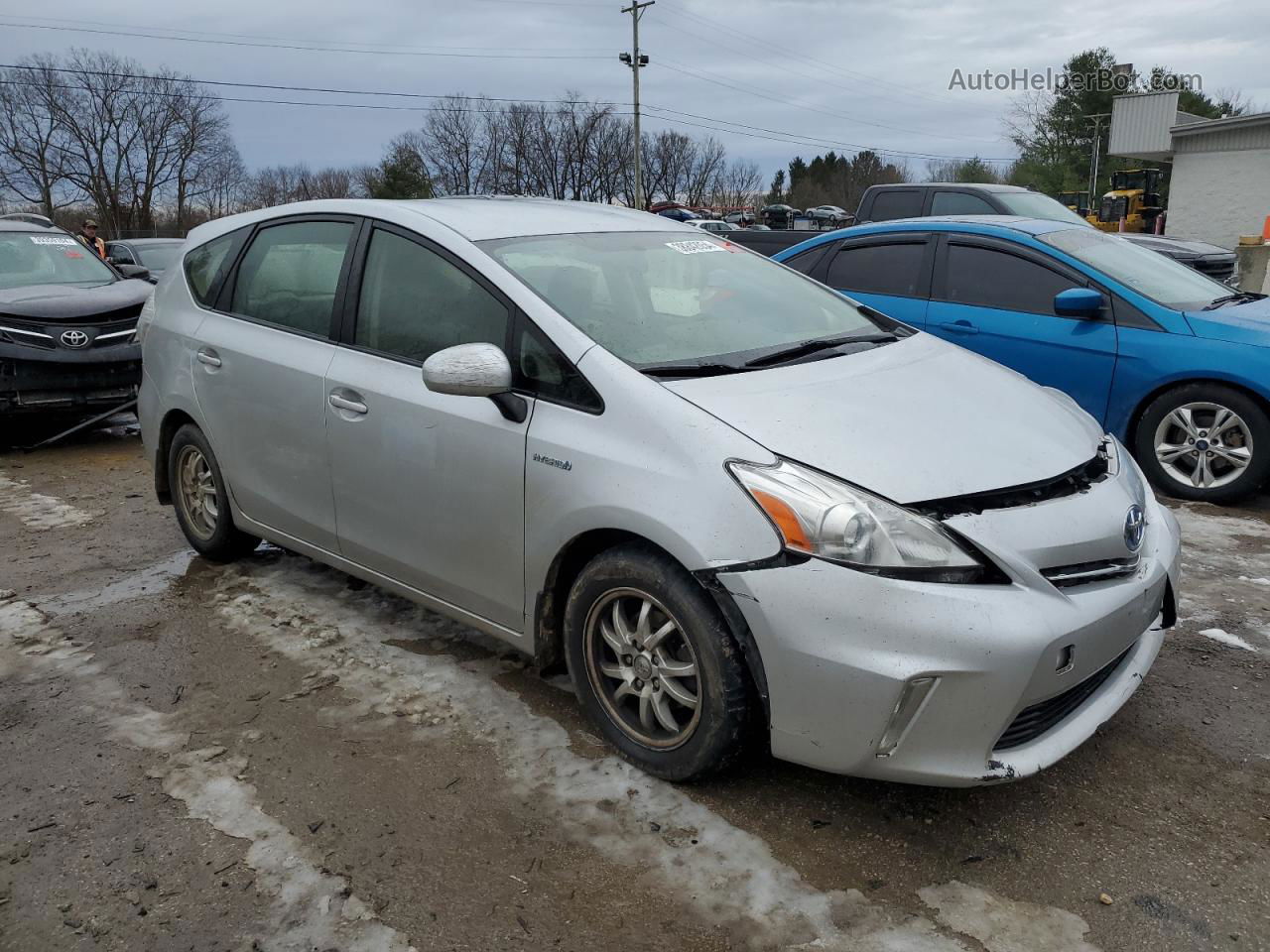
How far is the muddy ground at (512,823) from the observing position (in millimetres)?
2428

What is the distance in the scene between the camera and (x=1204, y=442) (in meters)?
5.66

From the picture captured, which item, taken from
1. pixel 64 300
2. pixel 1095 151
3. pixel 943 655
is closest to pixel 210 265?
pixel 943 655

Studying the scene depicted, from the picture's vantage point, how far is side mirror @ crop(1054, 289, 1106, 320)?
5.85 metres

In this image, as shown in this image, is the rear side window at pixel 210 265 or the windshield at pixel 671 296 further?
the rear side window at pixel 210 265

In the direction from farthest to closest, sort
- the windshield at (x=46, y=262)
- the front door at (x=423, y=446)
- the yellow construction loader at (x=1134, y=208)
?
1. the yellow construction loader at (x=1134, y=208)
2. the windshield at (x=46, y=262)
3. the front door at (x=423, y=446)

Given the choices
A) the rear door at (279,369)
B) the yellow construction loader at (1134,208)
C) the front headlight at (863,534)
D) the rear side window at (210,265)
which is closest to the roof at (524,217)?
the rear door at (279,369)

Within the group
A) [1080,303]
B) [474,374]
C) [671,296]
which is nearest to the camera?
[474,374]

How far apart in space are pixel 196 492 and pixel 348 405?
164cm

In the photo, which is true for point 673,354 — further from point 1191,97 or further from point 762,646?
point 1191,97

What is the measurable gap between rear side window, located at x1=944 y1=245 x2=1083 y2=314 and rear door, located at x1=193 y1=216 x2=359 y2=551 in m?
4.10

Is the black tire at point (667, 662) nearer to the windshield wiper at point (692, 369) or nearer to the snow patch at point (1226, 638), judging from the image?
the windshield wiper at point (692, 369)

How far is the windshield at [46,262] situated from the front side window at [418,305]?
21.0ft

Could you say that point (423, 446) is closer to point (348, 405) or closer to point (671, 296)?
point (348, 405)

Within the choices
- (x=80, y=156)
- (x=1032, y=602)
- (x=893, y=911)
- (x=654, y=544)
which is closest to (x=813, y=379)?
(x=654, y=544)
